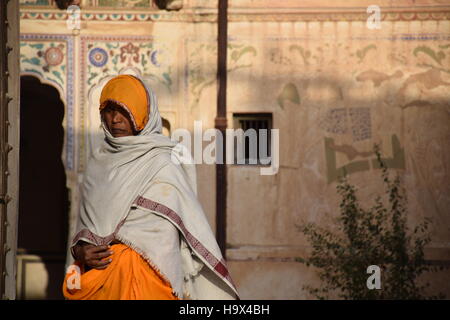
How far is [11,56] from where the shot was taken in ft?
17.1

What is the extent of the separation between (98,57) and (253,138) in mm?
1766

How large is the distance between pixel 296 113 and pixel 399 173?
1.19 meters

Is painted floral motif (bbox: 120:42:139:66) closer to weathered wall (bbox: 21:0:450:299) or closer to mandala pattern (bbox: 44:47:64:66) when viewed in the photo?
weathered wall (bbox: 21:0:450:299)

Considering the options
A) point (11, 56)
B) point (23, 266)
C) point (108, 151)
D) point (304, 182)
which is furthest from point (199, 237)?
point (23, 266)

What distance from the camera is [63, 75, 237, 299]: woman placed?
4266 millimetres

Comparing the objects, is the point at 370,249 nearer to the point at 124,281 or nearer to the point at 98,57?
the point at 98,57

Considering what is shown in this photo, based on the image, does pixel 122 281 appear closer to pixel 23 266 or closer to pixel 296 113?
pixel 296 113

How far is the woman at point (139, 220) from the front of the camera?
14.0 ft

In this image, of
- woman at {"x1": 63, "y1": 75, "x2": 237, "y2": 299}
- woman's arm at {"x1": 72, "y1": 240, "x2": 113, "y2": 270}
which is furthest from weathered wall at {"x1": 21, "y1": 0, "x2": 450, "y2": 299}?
woman's arm at {"x1": 72, "y1": 240, "x2": 113, "y2": 270}

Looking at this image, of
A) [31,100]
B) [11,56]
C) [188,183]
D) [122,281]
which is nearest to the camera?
[122,281]

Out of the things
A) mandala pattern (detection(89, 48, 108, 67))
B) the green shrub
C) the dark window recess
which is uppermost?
mandala pattern (detection(89, 48, 108, 67))

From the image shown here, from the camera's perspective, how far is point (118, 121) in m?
4.54

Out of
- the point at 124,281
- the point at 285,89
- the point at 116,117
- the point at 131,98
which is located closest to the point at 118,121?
the point at 116,117

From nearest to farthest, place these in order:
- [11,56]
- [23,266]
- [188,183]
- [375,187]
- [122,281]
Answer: [122,281], [188,183], [11,56], [375,187], [23,266]
